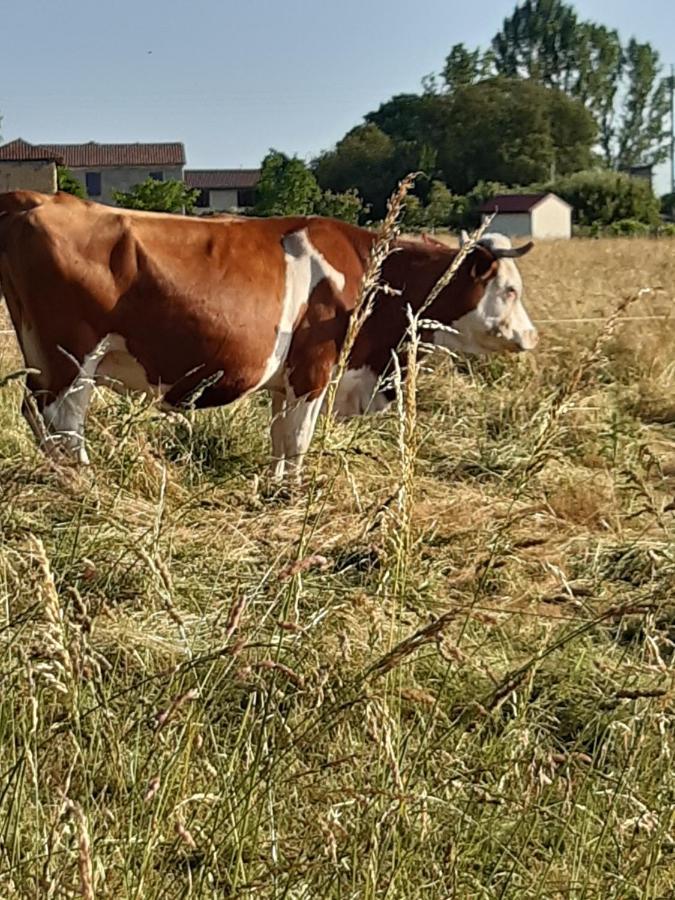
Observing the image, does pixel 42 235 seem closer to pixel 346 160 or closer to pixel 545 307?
pixel 545 307

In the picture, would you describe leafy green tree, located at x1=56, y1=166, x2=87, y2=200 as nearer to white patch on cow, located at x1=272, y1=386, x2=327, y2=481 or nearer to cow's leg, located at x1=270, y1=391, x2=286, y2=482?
cow's leg, located at x1=270, y1=391, x2=286, y2=482

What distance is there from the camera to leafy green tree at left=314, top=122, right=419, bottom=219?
203 feet

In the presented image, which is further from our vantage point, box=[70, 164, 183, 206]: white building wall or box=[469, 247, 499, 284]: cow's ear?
box=[70, 164, 183, 206]: white building wall

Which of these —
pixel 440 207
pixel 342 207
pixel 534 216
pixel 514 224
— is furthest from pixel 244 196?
pixel 342 207

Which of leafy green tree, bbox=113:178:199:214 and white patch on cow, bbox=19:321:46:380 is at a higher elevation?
leafy green tree, bbox=113:178:199:214

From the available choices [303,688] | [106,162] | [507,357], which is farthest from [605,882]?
[106,162]

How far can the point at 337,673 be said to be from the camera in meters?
2.77

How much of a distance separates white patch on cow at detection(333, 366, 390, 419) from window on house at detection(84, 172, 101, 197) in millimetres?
75576

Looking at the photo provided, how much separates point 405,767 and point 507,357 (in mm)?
7083

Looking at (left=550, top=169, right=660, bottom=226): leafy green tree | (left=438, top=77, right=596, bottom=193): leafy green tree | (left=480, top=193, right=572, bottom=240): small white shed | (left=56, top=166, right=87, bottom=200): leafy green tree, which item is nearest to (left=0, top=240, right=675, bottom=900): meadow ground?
(left=56, top=166, right=87, bottom=200): leafy green tree

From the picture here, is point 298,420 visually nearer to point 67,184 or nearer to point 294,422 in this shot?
point 294,422

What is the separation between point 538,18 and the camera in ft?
310

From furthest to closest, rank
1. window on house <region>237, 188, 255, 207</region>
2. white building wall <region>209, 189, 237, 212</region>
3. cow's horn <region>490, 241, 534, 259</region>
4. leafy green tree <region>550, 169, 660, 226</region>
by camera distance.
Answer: white building wall <region>209, 189, 237, 212</region>, window on house <region>237, 188, 255, 207</region>, leafy green tree <region>550, 169, 660, 226</region>, cow's horn <region>490, 241, 534, 259</region>

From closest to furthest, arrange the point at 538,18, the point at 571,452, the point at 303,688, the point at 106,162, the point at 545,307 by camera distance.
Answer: the point at 303,688 → the point at 571,452 → the point at 545,307 → the point at 106,162 → the point at 538,18
